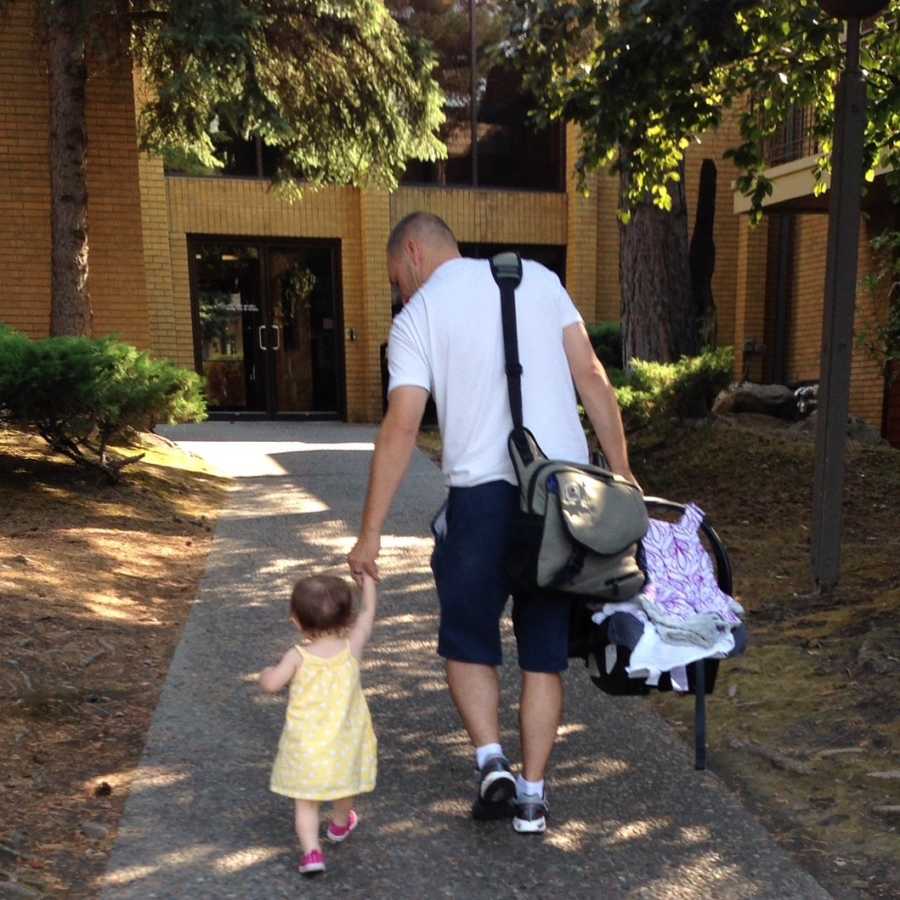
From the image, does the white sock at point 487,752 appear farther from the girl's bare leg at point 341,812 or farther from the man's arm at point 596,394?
the man's arm at point 596,394

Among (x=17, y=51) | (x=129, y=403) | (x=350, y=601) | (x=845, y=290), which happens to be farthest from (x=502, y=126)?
(x=350, y=601)

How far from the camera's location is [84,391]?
21.6 feet

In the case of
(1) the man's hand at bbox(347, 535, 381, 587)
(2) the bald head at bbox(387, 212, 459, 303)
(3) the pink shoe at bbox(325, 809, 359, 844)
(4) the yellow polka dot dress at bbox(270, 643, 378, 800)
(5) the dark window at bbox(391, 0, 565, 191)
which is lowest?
(3) the pink shoe at bbox(325, 809, 359, 844)

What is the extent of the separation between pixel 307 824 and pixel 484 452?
1168mm

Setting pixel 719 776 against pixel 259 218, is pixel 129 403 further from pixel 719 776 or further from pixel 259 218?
pixel 259 218

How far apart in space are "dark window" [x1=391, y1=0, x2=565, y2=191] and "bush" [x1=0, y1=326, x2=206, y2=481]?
972 centimetres

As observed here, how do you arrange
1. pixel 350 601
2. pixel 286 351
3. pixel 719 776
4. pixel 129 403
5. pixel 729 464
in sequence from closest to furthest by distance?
pixel 350 601, pixel 719 776, pixel 129 403, pixel 729 464, pixel 286 351

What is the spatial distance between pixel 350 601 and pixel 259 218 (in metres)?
13.4

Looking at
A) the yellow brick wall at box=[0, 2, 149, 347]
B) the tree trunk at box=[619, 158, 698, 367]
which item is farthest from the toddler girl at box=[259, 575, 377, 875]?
the yellow brick wall at box=[0, 2, 149, 347]

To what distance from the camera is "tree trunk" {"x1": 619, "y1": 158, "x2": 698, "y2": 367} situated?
10.1 metres

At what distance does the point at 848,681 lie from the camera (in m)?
3.99

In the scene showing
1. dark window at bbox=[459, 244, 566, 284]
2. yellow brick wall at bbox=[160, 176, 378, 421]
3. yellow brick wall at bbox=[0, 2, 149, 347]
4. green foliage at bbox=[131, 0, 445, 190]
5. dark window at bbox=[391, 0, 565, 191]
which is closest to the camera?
green foliage at bbox=[131, 0, 445, 190]

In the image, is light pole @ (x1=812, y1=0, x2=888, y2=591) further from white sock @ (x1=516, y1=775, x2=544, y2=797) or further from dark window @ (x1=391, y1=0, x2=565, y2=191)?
dark window @ (x1=391, y1=0, x2=565, y2=191)

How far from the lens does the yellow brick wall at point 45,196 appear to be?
32.8 feet
